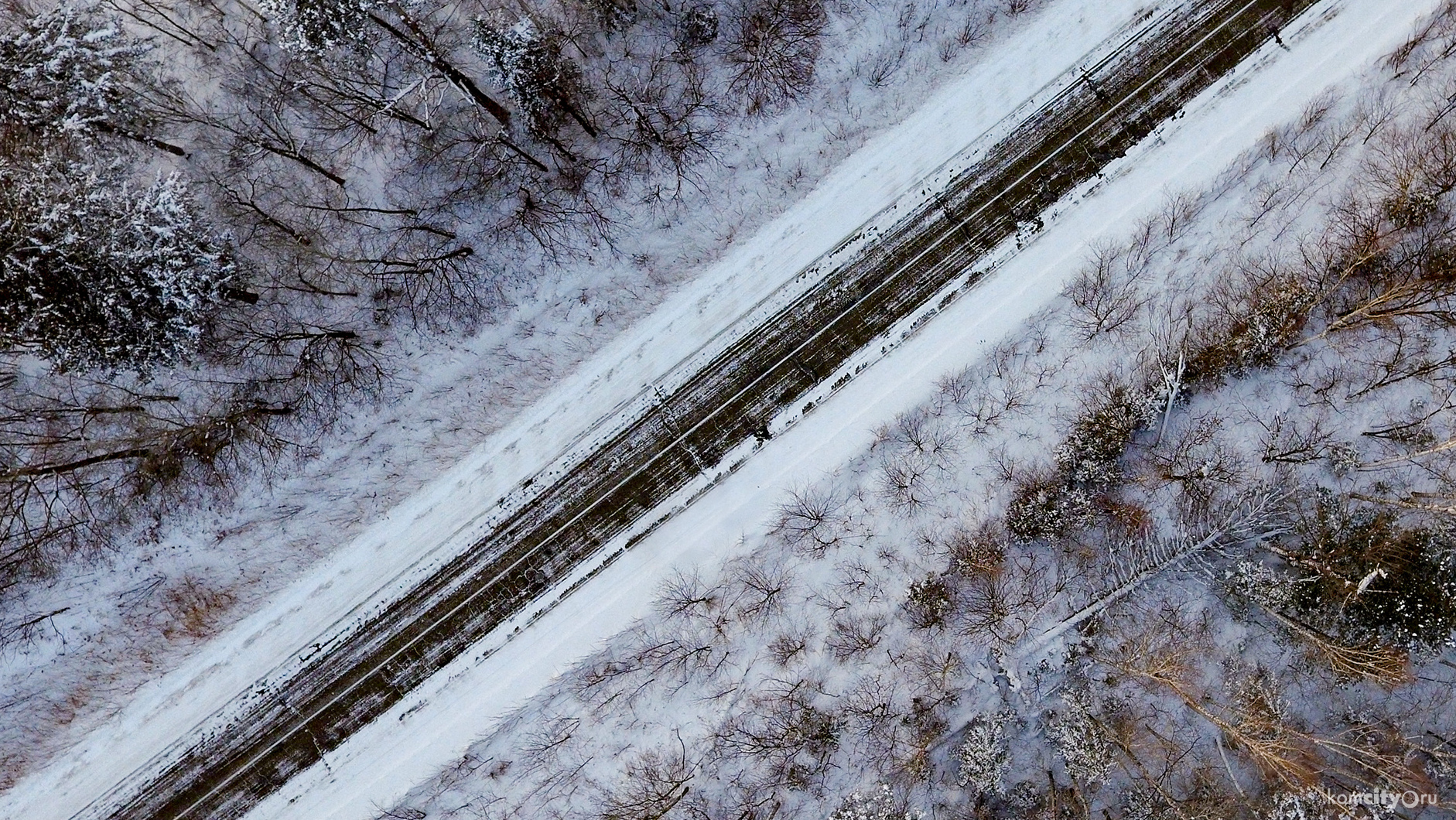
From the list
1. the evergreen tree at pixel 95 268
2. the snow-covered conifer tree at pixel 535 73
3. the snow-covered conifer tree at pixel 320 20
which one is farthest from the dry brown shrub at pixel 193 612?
the snow-covered conifer tree at pixel 535 73

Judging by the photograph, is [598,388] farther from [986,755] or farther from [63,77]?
[63,77]

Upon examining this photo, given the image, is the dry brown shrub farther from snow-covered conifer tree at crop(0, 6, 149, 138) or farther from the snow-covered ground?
snow-covered conifer tree at crop(0, 6, 149, 138)

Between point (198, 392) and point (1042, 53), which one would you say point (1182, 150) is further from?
point (198, 392)

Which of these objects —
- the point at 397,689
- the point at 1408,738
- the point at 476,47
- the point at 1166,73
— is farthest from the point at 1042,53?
the point at 397,689

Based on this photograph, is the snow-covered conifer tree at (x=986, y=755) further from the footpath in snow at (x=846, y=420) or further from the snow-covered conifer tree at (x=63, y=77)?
the snow-covered conifer tree at (x=63, y=77)

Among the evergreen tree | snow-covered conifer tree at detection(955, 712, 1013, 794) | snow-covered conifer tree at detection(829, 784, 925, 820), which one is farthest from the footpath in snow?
the evergreen tree

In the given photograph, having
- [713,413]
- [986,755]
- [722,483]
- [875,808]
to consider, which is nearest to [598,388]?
[713,413]

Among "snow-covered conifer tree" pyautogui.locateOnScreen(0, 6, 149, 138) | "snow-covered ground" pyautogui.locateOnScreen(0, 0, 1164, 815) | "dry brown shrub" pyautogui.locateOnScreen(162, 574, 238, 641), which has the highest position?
"snow-covered conifer tree" pyautogui.locateOnScreen(0, 6, 149, 138)
